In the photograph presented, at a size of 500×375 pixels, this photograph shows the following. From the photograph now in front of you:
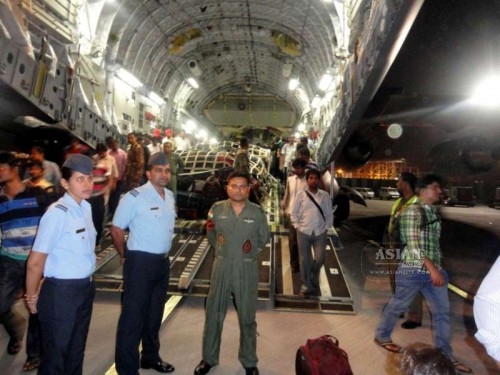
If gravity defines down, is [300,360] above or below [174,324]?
above

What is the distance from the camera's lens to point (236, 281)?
3340mm

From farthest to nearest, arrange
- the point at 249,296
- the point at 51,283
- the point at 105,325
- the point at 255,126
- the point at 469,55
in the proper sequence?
1. the point at 255,126
2. the point at 469,55
3. the point at 105,325
4. the point at 249,296
5. the point at 51,283

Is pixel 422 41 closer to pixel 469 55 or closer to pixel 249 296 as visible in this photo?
pixel 469 55

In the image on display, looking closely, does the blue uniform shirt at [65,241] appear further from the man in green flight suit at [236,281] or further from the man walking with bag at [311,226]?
the man walking with bag at [311,226]

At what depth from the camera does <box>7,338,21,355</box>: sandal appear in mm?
3592

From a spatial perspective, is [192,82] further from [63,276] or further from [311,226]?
[63,276]

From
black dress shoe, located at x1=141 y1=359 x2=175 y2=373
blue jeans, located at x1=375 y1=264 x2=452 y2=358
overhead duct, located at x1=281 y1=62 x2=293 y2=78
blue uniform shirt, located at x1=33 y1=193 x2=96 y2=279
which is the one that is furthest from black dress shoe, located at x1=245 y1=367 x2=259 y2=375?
overhead duct, located at x1=281 y1=62 x2=293 y2=78

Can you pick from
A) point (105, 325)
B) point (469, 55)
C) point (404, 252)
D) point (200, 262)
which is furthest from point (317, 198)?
point (469, 55)

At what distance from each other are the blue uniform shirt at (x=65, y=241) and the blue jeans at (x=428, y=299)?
299 centimetres

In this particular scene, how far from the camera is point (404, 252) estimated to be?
3.74 metres

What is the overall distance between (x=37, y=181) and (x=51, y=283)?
1768 mm

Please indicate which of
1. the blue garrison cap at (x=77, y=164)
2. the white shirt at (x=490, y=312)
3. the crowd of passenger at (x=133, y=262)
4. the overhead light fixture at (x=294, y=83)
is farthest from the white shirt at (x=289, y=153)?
the overhead light fixture at (x=294, y=83)

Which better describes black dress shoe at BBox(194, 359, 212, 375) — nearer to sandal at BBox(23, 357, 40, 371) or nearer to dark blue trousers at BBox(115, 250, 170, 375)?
dark blue trousers at BBox(115, 250, 170, 375)

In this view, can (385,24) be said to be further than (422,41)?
No
